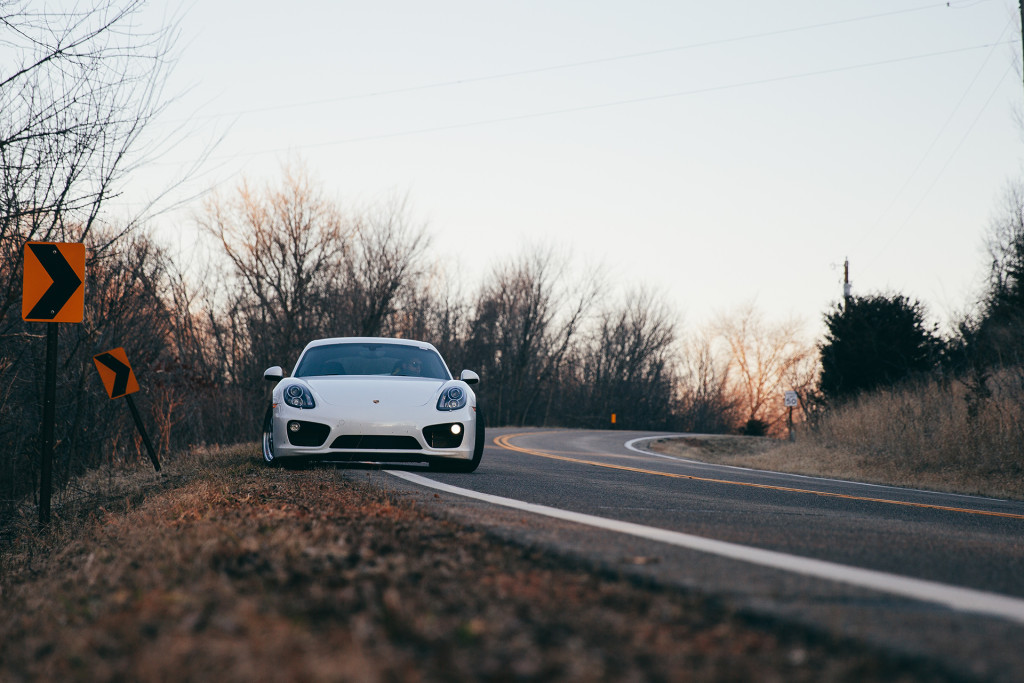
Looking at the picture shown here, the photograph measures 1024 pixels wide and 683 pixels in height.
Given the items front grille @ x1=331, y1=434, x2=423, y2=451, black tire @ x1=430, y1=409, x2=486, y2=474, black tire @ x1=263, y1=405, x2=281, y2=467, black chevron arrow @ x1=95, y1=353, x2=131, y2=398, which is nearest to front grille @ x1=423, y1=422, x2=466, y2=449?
front grille @ x1=331, y1=434, x2=423, y2=451

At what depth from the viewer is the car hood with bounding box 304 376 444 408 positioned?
28.0ft

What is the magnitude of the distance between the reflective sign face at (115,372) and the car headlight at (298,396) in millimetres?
5354

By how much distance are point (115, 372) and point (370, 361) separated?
5375 millimetres

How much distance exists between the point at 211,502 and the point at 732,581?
4.20m

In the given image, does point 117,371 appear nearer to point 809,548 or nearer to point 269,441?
point 269,441

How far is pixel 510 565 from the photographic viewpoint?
12.1ft

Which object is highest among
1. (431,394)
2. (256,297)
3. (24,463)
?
(256,297)

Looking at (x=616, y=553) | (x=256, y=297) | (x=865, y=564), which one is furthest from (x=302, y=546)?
(x=256, y=297)

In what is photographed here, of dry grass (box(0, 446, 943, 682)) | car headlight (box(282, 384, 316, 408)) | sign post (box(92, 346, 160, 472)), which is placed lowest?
dry grass (box(0, 446, 943, 682))

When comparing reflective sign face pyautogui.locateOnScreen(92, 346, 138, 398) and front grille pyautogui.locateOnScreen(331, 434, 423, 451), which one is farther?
reflective sign face pyautogui.locateOnScreen(92, 346, 138, 398)

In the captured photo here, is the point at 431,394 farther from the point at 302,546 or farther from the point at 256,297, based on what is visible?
the point at 256,297

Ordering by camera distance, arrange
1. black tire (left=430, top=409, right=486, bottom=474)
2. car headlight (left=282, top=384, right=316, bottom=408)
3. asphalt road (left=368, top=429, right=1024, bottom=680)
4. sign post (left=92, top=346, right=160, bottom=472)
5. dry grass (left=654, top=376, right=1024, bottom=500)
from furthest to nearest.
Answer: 1. dry grass (left=654, top=376, right=1024, bottom=500)
2. sign post (left=92, top=346, right=160, bottom=472)
3. black tire (left=430, top=409, right=486, bottom=474)
4. car headlight (left=282, top=384, right=316, bottom=408)
5. asphalt road (left=368, top=429, right=1024, bottom=680)

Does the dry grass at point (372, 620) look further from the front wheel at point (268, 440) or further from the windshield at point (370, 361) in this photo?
the windshield at point (370, 361)

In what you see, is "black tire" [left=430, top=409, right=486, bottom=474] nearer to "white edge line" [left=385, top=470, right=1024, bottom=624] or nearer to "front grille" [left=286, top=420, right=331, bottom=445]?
"front grille" [left=286, top=420, right=331, bottom=445]
